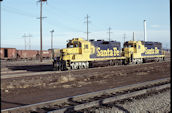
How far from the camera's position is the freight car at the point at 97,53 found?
2306cm

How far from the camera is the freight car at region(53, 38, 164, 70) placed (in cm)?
2306

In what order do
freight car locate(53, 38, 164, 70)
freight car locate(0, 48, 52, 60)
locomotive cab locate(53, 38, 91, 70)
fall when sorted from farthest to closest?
freight car locate(0, 48, 52, 60) → freight car locate(53, 38, 164, 70) → locomotive cab locate(53, 38, 91, 70)

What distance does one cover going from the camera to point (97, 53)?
2608 centimetres

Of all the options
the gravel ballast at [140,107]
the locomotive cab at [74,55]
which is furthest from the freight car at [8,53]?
the gravel ballast at [140,107]

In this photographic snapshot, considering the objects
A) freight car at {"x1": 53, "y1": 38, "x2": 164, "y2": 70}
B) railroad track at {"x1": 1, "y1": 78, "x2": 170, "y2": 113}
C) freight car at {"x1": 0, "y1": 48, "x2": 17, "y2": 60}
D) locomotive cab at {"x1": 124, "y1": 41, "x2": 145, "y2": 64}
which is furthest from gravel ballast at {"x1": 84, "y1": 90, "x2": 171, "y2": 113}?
freight car at {"x1": 0, "y1": 48, "x2": 17, "y2": 60}

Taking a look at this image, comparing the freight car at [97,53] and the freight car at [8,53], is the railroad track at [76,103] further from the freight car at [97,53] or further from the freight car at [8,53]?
the freight car at [8,53]

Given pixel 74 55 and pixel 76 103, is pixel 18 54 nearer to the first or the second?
pixel 74 55

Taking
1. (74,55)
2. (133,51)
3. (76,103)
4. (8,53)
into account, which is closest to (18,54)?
(8,53)

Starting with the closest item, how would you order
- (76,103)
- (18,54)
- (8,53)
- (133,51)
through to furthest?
1. (76,103)
2. (133,51)
3. (8,53)
4. (18,54)

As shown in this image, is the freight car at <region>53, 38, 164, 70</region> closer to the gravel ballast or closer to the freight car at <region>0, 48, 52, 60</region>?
the gravel ballast

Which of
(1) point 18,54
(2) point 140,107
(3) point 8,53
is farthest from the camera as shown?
(1) point 18,54

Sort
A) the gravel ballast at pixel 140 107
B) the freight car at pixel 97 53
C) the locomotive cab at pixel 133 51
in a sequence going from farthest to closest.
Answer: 1. the locomotive cab at pixel 133 51
2. the freight car at pixel 97 53
3. the gravel ballast at pixel 140 107

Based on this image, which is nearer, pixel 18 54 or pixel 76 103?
pixel 76 103

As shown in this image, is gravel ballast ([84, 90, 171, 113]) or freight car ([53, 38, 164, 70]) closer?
gravel ballast ([84, 90, 171, 113])
